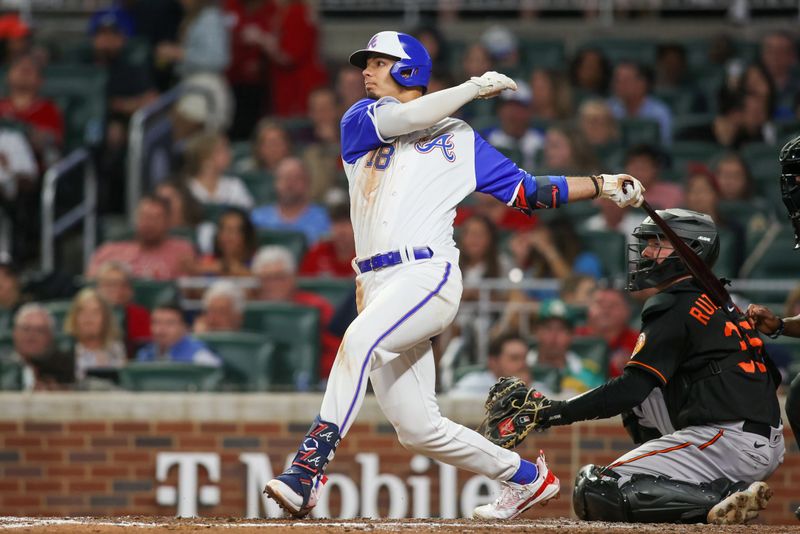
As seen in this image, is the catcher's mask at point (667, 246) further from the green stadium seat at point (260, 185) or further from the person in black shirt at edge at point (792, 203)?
the green stadium seat at point (260, 185)

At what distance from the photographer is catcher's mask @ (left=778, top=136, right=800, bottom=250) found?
5.54 metres

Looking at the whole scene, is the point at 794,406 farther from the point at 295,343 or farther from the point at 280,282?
the point at 280,282

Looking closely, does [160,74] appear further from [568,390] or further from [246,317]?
[568,390]

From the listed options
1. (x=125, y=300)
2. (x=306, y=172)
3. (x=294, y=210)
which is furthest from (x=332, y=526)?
(x=306, y=172)

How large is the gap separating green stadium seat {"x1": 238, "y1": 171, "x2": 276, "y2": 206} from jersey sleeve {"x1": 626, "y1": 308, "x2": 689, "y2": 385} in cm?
550

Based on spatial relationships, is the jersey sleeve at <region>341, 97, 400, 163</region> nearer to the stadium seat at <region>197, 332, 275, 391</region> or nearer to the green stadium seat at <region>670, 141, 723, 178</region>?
the stadium seat at <region>197, 332, 275, 391</region>

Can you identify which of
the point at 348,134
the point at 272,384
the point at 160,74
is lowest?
the point at 272,384

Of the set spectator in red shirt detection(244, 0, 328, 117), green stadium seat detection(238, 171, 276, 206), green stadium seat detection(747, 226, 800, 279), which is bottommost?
green stadium seat detection(747, 226, 800, 279)

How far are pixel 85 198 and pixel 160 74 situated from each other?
154 centimetres

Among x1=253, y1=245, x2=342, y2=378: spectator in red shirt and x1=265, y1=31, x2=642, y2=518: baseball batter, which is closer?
x1=265, y1=31, x2=642, y2=518: baseball batter

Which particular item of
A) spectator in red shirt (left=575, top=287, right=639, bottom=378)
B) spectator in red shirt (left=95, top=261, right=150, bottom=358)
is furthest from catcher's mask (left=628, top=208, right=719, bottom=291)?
spectator in red shirt (left=95, top=261, right=150, bottom=358)

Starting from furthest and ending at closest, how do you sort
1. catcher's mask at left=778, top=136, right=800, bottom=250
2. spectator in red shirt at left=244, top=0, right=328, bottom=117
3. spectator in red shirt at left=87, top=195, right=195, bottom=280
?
1. spectator in red shirt at left=244, top=0, right=328, bottom=117
2. spectator in red shirt at left=87, top=195, right=195, bottom=280
3. catcher's mask at left=778, top=136, right=800, bottom=250

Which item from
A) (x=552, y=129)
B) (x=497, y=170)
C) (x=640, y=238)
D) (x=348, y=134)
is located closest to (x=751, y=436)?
(x=640, y=238)

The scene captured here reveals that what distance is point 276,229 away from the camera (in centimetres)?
981
